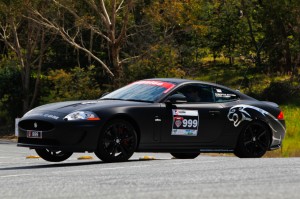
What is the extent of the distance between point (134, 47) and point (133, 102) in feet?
90.7

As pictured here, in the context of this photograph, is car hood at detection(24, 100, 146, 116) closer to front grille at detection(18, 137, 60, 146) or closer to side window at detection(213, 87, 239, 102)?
front grille at detection(18, 137, 60, 146)

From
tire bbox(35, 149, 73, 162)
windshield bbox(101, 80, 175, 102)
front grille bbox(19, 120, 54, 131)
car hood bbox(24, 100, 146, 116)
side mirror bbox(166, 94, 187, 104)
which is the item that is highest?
windshield bbox(101, 80, 175, 102)

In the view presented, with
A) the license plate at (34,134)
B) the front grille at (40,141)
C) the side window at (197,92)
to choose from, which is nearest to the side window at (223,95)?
the side window at (197,92)

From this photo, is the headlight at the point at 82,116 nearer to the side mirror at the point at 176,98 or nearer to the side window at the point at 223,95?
the side mirror at the point at 176,98

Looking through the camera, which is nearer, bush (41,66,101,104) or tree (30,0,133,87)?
tree (30,0,133,87)

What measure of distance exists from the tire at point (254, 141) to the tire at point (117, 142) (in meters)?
2.30

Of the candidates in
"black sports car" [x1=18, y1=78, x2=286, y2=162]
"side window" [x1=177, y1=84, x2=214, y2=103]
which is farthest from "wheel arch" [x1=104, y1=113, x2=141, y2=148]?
"side window" [x1=177, y1=84, x2=214, y2=103]

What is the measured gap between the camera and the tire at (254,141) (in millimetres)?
14953

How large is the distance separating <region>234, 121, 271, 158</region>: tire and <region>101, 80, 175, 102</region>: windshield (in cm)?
163

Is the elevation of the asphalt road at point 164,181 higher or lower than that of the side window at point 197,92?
lower

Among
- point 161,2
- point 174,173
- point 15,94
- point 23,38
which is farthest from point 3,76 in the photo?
point 174,173

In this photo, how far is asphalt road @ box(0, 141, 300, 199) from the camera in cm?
839

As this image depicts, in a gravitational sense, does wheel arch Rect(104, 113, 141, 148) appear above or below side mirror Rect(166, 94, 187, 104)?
below

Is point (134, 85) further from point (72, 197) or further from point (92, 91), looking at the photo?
point (92, 91)
